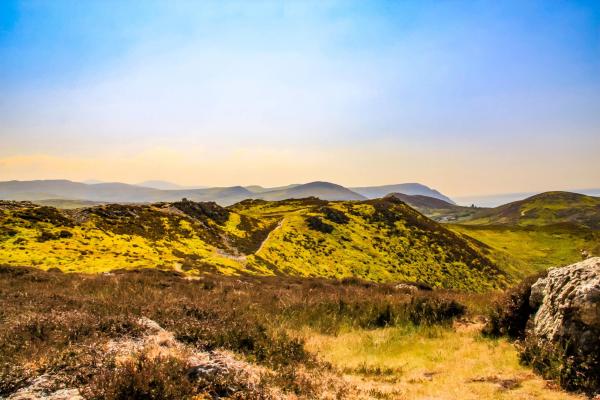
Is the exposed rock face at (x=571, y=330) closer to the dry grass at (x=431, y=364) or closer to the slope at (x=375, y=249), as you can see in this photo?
the dry grass at (x=431, y=364)

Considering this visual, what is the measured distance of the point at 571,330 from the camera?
8.66 meters

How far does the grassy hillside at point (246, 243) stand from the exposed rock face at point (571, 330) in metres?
32.2

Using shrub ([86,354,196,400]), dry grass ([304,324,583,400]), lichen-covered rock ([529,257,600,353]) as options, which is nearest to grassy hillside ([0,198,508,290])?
dry grass ([304,324,583,400])

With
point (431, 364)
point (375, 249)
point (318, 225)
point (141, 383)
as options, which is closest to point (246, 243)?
point (318, 225)

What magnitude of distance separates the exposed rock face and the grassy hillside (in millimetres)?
32217

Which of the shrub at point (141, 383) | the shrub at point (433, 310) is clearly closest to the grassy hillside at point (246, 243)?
the shrub at point (433, 310)

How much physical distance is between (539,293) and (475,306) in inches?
184

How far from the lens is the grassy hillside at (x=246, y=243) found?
1597 inches

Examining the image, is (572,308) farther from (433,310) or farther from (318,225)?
(318,225)

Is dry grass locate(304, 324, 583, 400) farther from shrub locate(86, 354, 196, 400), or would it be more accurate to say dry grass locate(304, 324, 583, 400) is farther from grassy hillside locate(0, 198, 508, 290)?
grassy hillside locate(0, 198, 508, 290)

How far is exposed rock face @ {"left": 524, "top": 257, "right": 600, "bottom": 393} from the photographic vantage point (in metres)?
8.08

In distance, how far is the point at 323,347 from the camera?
1150cm

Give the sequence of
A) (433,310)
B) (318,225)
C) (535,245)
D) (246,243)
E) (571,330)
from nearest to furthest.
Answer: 1. (571,330)
2. (433,310)
3. (246,243)
4. (318,225)
5. (535,245)

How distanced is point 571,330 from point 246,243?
59330 millimetres
